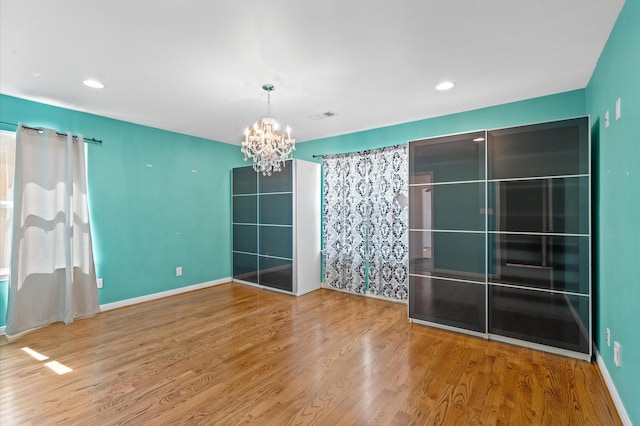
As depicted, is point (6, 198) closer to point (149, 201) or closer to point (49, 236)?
point (49, 236)

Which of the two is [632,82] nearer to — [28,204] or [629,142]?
[629,142]

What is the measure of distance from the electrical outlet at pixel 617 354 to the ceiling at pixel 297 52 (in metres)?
2.21

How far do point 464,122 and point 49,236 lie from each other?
520cm

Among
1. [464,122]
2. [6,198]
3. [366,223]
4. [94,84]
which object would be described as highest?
[94,84]

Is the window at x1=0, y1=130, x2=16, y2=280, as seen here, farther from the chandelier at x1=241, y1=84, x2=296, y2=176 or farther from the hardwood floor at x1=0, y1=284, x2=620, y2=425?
the chandelier at x1=241, y1=84, x2=296, y2=176

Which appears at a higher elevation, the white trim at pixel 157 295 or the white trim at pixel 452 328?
the white trim at pixel 157 295

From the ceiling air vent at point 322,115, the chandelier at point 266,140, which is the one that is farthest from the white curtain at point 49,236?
the ceiling air vent at point 322,115

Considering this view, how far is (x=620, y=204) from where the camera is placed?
80.1 inches

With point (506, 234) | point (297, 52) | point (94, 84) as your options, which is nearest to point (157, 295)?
point (94, 84)

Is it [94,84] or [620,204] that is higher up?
[94,84]

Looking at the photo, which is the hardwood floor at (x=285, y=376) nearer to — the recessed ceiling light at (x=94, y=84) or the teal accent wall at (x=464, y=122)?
the teal accent wall at (x=464, y=122)

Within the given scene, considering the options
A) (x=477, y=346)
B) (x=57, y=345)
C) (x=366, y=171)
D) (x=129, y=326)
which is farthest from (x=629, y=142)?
(x=57, y=345)

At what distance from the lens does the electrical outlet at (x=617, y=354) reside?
2.03m

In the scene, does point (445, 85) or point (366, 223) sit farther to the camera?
point (366, 223)
